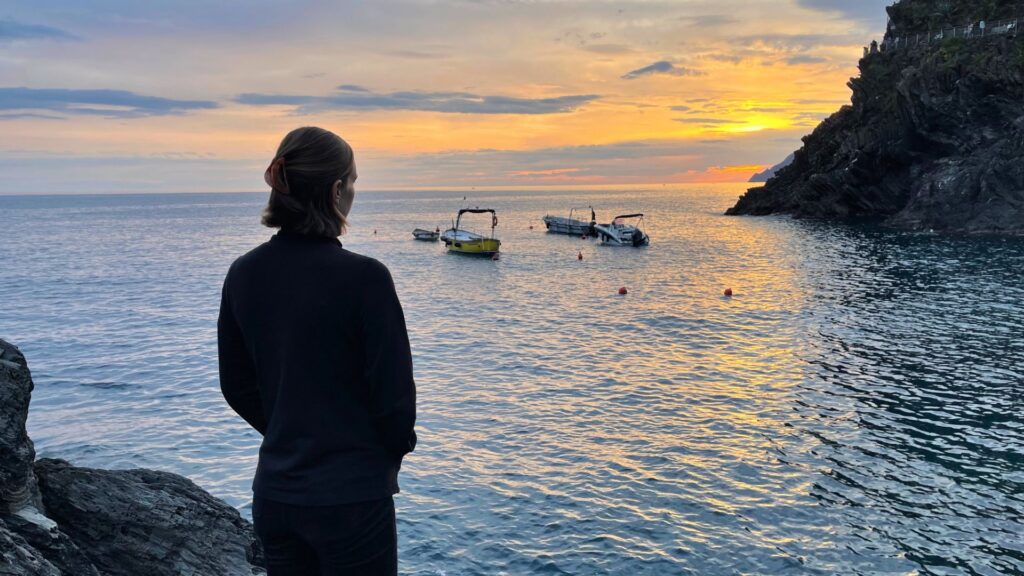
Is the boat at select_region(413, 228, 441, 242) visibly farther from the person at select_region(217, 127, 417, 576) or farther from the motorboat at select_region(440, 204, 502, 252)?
the person at select_region(217, 127, 417, 576)

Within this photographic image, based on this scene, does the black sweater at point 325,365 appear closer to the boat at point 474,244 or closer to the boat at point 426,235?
the boat at point 474,244

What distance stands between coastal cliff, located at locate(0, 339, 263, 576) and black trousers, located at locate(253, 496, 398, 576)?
2989 millimetres

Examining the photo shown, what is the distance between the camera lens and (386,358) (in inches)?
113

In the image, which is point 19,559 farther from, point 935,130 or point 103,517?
point 935,130

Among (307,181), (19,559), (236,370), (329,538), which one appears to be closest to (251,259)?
(307,181)

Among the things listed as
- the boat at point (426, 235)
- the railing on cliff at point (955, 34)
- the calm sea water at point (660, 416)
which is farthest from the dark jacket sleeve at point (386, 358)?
the boat at point (426, 235)

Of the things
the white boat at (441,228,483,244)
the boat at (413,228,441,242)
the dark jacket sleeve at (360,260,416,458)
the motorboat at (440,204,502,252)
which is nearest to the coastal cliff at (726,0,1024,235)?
the motorboat at (440,204,502,252)

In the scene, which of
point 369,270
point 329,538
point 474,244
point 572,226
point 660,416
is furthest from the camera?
point 572,226

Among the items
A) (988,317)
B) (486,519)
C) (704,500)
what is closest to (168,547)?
(486,519)

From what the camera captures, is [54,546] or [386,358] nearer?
[386,358]

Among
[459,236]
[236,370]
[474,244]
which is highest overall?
[236,370]

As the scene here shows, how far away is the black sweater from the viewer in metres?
2.81

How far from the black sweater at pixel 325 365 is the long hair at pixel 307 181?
0.08 meters

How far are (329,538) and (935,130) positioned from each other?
250 ft
